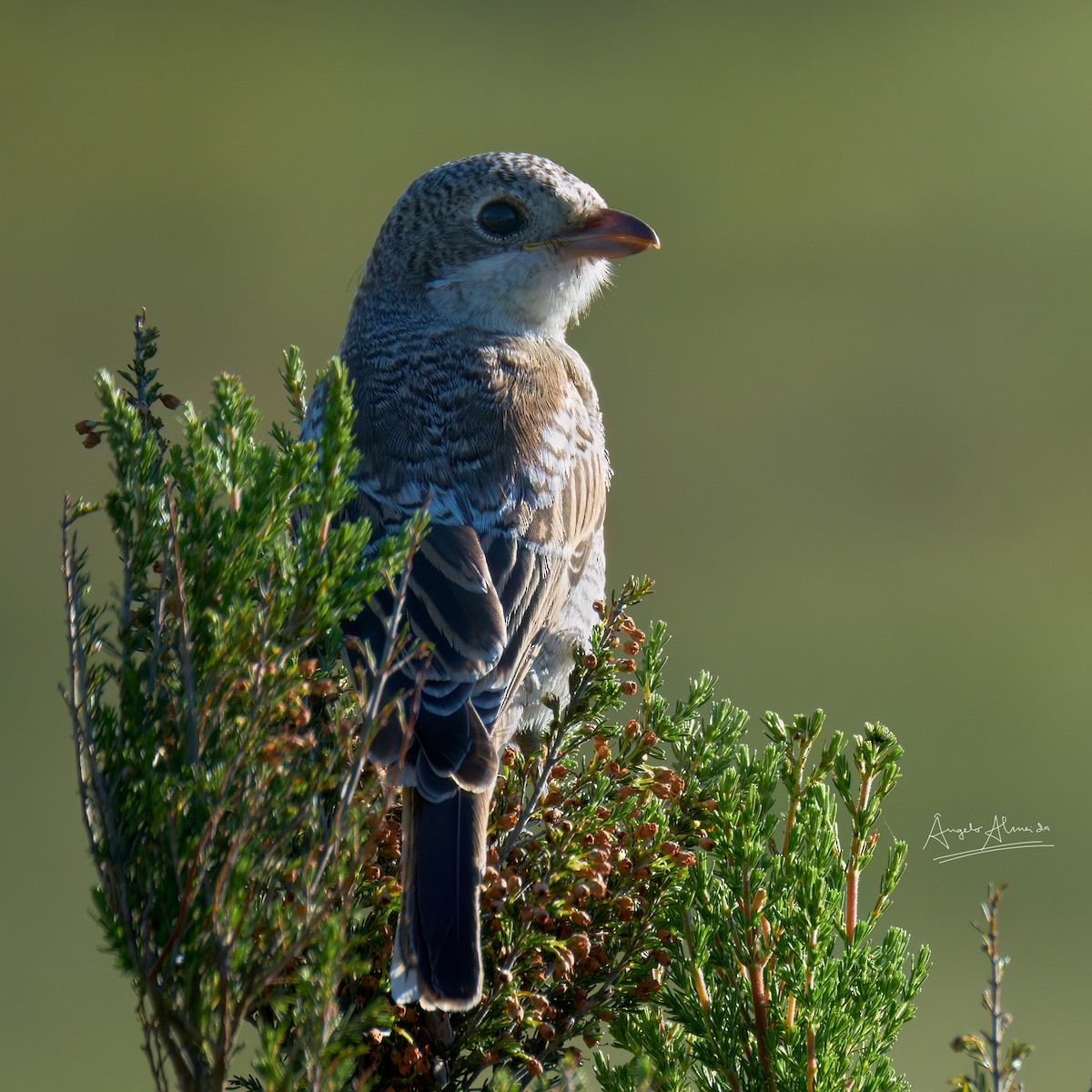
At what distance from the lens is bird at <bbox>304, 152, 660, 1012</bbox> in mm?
2354

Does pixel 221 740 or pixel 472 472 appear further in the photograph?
pixel 472 472

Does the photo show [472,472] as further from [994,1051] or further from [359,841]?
[994,1051]

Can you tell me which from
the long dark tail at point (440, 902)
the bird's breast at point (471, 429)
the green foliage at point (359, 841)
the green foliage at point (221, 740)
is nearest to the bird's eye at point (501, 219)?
the bird's breast at point (471, 429)

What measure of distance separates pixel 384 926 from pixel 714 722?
0.79 meters

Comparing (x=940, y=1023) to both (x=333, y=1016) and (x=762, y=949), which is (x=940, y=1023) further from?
(x=333, y=1016)

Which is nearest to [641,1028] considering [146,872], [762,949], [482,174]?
[762,949]

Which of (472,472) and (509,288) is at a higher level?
(509,288)

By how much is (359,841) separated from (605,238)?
99.9 inches

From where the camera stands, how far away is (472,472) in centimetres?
330

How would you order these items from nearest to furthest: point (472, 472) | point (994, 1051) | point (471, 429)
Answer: point (994, 1051)
point (472, 472)
point (471, 429)

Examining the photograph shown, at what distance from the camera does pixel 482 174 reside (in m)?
4.05

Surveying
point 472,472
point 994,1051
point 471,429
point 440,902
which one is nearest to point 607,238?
point 471,429

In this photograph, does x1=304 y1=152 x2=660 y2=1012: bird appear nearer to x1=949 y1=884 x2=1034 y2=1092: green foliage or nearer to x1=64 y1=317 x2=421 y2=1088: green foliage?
x1=64 y1=317 x2=421 y2=1088: green foliage

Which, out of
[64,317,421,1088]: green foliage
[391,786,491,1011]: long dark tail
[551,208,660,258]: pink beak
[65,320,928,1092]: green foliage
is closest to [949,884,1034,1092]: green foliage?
[65,320,928,1092]: green foliage
